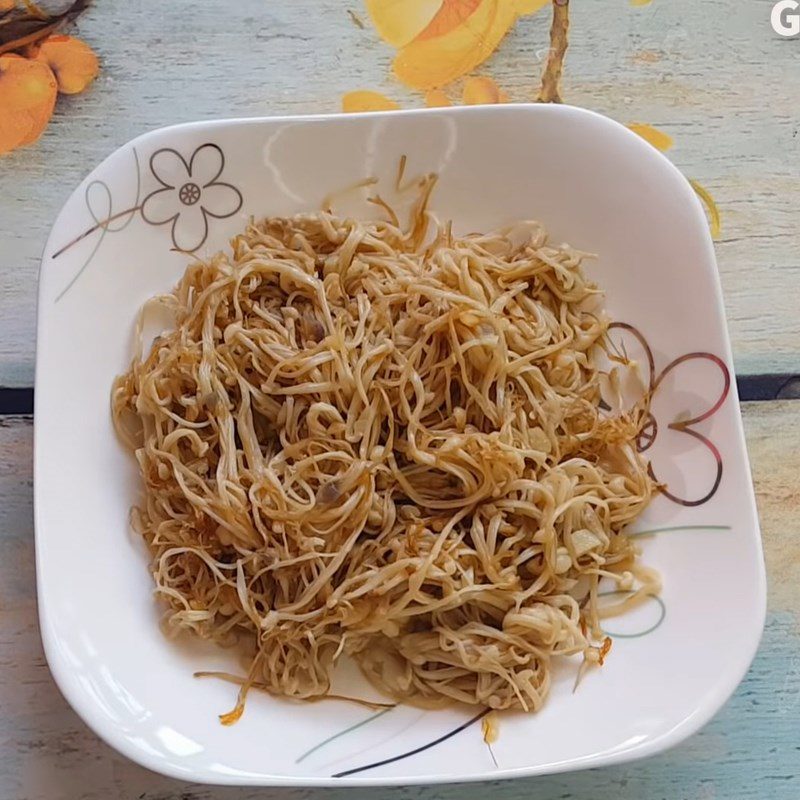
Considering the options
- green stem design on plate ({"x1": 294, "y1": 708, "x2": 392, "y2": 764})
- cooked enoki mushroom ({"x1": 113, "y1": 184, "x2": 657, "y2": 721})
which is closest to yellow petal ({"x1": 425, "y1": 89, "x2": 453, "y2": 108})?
cooked enoki mushroom ({"x1": 113, "y1": 184, "x2": 657, "y2": 721})

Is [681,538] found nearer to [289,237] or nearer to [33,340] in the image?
[289,237]

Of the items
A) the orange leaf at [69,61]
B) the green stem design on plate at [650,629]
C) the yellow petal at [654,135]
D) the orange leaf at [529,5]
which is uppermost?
the orange leaf at [69,61]

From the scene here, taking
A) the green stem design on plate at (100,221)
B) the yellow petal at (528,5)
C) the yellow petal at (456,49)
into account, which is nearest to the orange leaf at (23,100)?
the green stem design on plate at (100,221)

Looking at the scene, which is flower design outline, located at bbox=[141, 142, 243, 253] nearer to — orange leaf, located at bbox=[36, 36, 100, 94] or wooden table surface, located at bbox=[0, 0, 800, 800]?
wooden table surface, located at bbox=[0, 0, 800, 800]

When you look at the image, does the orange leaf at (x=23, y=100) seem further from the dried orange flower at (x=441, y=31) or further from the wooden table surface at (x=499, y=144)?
the dried orange flower at (x=441, y=31)

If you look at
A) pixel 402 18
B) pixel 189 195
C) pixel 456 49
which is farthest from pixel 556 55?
pixel 189 195

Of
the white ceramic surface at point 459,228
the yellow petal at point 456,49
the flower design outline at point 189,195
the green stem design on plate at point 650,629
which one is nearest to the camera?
→ the white ceramic surface at point 459,228

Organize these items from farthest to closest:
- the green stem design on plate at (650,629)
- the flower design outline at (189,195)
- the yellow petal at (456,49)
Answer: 1. the yellow petal at (456,49)
2. the flower design outline at (189,195)
3. the green stem design on plate at (650,629)
